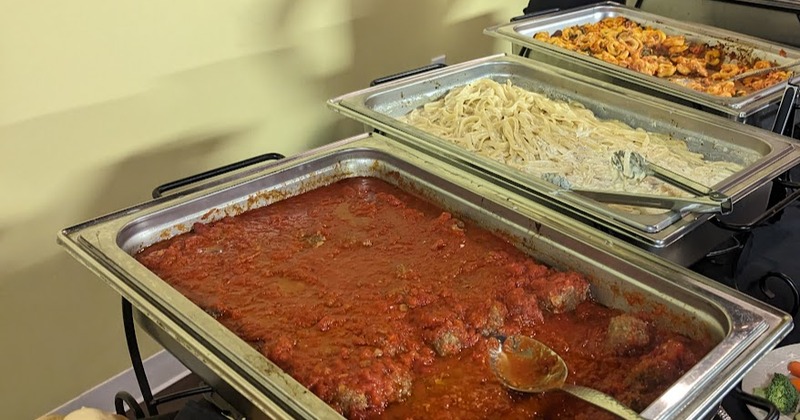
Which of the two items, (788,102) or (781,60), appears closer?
(788,102)

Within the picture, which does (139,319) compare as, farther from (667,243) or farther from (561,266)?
(667,243)

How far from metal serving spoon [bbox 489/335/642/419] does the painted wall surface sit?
55.7 inches

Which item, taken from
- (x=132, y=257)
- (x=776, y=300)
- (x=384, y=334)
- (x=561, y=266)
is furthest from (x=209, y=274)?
(x=776, y=300)

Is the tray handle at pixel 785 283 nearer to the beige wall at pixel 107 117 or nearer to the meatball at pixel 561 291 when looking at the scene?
the meatball at pixel 561 291

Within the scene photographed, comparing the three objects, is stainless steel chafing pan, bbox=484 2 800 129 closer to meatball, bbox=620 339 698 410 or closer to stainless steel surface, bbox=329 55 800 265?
stainless steel surface, bbox=329 55 800 265

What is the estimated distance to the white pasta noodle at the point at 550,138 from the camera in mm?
1826

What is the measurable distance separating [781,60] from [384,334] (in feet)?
6.82

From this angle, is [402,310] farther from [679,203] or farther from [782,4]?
[782,4]

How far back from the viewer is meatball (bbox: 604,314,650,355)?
127 centimetres

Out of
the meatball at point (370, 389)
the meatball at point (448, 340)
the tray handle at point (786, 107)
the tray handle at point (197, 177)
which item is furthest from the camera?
the tray handle at point (786, 107)

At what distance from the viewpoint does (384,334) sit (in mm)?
1263

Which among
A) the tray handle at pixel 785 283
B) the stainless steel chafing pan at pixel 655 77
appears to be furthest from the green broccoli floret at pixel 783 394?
the stainless steel chafing pan at pixel 655 77

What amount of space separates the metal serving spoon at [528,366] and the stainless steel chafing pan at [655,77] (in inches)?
47.5

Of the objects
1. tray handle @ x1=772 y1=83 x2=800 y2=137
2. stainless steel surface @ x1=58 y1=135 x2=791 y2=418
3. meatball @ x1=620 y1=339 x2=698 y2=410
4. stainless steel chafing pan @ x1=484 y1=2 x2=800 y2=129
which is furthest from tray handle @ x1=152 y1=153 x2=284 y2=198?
tray handle @ x1=772 y1=83 x2=800 y2=137
